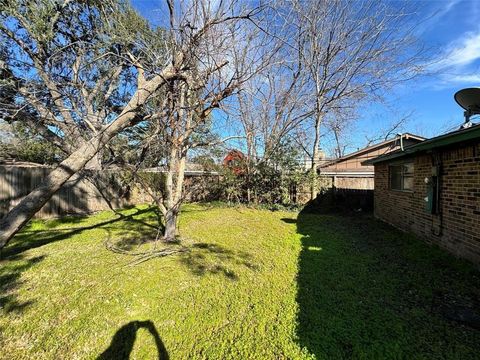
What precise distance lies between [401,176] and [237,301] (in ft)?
19.5

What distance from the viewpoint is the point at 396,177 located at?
6824 mm

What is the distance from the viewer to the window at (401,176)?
5.87 meters

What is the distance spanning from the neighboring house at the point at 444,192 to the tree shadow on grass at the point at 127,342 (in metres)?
4.42

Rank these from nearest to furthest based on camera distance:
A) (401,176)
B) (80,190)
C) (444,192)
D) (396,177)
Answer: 1. (444,192)
2. (401,176)
3. (396,177)
4. (80,190)

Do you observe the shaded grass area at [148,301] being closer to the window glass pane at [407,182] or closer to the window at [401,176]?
the window glass pane at [407,182]

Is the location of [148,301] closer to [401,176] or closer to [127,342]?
[127,342]

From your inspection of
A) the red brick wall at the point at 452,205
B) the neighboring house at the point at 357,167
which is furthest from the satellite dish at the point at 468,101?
the neighboring house at the point at 357,167

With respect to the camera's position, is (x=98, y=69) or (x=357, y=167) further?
(x=357, y=167)

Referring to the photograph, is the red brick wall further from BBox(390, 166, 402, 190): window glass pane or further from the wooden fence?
the wooden fence

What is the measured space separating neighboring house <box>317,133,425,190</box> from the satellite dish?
579 cm

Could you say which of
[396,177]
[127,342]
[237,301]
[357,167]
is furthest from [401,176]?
[357,167]

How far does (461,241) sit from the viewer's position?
12.5 feet

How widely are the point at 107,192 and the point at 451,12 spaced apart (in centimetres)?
1305

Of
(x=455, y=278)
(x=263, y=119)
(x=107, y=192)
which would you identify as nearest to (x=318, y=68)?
(x=263, y=119)
